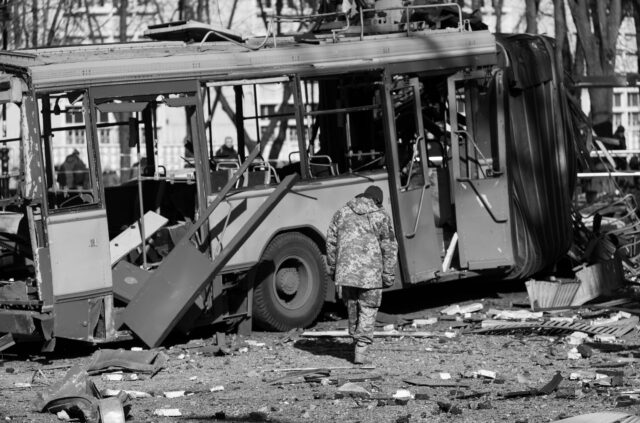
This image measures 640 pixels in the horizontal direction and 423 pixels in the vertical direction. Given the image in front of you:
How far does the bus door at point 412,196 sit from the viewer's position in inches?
553

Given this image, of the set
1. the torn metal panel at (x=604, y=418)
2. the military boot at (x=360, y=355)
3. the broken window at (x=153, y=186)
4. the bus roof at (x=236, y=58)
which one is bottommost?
the military boot at (x=360, y=355)

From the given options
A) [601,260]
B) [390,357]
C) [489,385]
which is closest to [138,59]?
[390,357]

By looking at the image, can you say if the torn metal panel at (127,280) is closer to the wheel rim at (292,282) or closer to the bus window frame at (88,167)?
the bus window frame at (88,167)

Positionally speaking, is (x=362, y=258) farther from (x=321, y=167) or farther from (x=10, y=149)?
(x=10, y=149)

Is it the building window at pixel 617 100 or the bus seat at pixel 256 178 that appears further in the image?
the building window at pixel 617 100

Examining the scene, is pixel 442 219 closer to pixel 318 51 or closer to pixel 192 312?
pixel 318 51

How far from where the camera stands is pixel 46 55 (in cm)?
1226

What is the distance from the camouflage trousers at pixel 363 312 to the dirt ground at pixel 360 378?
26 cm

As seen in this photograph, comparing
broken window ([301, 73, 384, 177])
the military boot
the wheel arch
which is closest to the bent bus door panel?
the wheel arch

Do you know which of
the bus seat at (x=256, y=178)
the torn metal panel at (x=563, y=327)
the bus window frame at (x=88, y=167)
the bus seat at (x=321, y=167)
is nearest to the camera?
the bus window frame at (x=88, y=167)

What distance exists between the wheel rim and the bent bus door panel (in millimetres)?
2166

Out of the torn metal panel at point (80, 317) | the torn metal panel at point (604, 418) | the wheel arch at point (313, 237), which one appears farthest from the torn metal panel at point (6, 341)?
the torn metal panel at point (604, 418)

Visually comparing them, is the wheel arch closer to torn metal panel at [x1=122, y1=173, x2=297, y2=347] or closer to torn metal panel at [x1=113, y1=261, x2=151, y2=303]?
torn metal panel at [x1=122, y1=173, x2=297, y2=347]

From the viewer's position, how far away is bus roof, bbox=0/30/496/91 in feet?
39.1
